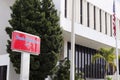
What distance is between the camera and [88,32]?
25.7m

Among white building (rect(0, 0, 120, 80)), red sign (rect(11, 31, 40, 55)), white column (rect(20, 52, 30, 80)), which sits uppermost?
white building (rect(0, 0, 120, 80))

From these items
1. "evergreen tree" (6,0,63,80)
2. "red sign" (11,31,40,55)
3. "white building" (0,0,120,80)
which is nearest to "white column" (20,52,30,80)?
"red sign" (11,31,40,55)

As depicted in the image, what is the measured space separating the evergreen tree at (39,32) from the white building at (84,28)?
2.07 meters

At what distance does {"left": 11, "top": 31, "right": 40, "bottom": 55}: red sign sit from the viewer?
9.88 meters

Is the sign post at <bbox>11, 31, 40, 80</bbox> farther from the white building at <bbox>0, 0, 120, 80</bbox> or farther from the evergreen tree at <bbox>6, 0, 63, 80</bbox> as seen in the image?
the white building at <bbox>0, 0, 120, 80</bbox>

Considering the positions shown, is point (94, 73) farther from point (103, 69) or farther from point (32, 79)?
point (32, 79)

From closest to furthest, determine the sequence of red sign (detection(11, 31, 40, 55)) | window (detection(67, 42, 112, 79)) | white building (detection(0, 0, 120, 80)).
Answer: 1. red sign (detection(11, 31, 40, 55))
2. white building (detection(0, 0, 120, 80))
3. window (detection(67, 42, 112, 79))

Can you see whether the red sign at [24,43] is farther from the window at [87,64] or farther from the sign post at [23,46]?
the window at [87,64]

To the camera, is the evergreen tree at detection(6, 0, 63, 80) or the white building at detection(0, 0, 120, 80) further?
the white building at detection(0, 0, 120, 80)

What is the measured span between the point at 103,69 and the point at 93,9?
9.47 m

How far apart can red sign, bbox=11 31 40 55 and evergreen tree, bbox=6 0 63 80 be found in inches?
302

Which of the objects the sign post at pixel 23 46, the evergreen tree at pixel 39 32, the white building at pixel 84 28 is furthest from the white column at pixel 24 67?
the white building at pixel 84 28

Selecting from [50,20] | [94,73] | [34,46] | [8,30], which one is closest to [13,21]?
[8,30]

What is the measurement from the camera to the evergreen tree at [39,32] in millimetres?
18438
